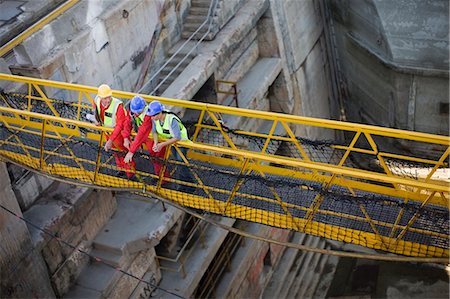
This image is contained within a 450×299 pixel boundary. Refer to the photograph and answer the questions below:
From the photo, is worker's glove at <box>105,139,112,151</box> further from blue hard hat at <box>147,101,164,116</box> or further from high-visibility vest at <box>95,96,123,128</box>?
blue hard hat at <box>147,101,164,116</box>

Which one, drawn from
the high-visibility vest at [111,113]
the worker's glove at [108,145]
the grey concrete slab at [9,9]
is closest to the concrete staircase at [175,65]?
the grey concrete slab at [9,9]

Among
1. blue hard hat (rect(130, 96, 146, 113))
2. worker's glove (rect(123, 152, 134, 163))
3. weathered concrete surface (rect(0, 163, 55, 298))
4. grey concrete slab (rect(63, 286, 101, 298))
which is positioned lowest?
weathered concrete surface (rect(0, 163, 55, 298))

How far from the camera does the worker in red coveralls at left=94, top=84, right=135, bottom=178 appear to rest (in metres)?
8.38

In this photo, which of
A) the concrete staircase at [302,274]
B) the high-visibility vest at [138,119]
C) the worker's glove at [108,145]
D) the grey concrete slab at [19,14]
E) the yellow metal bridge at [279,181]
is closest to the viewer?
the yellow metal bridge at [279,181]

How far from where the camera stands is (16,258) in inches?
383

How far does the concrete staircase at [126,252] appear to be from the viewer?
10875 mm

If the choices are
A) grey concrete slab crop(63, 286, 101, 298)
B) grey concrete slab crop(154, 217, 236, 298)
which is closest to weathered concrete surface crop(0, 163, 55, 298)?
grey concrete slab crop(63, 286, 101, 298)

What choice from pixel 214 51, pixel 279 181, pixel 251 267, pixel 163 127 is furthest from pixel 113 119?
pixel 251 267

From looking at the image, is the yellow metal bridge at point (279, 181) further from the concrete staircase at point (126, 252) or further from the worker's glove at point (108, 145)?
the concrete staircase at point (126, 252)

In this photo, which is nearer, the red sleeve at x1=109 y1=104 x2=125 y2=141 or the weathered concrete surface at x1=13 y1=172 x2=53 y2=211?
the red sleeve at x1=109 y1=104 x2=125 y2=141

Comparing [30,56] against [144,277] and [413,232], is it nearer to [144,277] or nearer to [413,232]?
[144,277]

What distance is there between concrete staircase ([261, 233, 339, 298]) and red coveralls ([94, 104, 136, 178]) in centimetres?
768

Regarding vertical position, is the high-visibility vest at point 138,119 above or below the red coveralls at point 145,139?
above

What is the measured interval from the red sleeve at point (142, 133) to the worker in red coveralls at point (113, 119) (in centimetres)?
30
